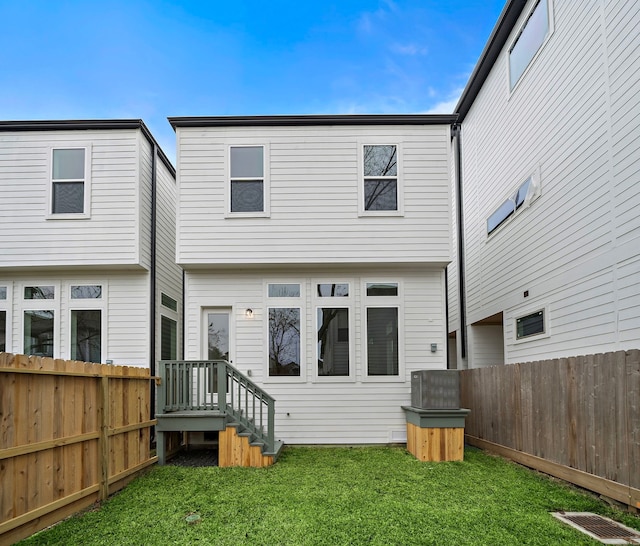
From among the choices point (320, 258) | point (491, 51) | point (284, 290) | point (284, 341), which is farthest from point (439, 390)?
point (491, 51)

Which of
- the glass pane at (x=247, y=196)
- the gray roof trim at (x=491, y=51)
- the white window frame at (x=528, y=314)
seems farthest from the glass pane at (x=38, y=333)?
the gray roof trim at (x=491, y=51)

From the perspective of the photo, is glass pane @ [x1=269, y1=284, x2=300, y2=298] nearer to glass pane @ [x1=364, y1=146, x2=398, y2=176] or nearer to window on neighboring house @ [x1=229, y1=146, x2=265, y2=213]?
window on neighboring house @ [x1=229, y1=146, x2=265, y2=213]

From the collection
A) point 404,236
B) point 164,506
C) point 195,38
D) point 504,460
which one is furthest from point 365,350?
point 195,38

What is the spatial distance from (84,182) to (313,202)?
158 inches

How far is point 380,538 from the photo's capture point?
3.79 m

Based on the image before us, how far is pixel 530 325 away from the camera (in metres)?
8.31

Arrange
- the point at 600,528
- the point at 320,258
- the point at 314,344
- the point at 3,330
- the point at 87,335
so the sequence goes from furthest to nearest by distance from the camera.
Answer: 1. the point at 87,335
2. the point at 3,330
3. the point at 314,344
4. the point at 320,258
5. the point at 600,528

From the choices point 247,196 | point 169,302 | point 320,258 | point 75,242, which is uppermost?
point 247,196

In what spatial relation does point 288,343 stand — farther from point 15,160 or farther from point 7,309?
point 15,160

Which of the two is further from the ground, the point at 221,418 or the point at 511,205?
the point at 511,205

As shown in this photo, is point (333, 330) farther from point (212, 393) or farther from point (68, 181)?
point (68, 181)

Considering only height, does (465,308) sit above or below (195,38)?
below

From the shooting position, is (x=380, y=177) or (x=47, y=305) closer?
(x=380, y=177)

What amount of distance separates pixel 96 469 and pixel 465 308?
9.37m
